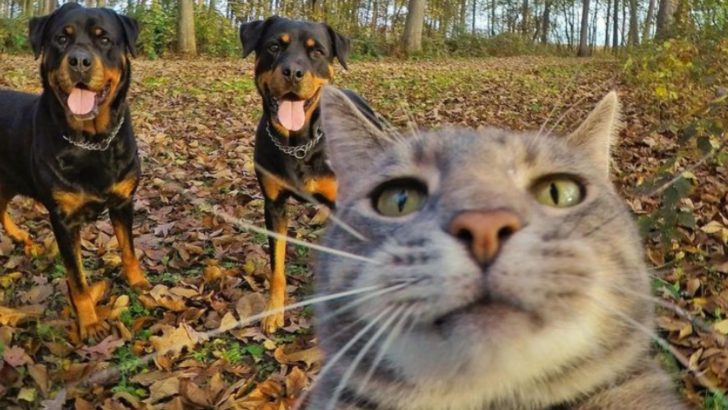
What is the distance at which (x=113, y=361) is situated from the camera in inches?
159

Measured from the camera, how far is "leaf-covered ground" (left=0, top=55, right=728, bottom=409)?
11.5ft

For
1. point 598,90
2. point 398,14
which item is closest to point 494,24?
point 398,14

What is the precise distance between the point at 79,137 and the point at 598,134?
352 centimetres

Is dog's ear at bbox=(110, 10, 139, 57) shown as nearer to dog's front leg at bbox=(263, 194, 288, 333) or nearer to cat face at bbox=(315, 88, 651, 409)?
dog's front leg at bbox=(263, 194, 288, 333)

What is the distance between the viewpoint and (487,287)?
1.34 meters

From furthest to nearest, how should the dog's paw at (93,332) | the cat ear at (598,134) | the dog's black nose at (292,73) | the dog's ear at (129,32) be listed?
the dog's ear at (129,32) < the dog's black nose at (292,73) < the dog's paw at (93,332) < the cat ear at (598,134)

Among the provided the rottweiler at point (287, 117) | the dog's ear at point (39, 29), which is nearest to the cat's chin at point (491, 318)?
the rottweiler at point (287, 117)

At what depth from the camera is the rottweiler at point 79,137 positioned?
4.43m

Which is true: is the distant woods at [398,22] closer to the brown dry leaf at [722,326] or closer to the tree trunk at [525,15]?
the tree trunk at [525,15]

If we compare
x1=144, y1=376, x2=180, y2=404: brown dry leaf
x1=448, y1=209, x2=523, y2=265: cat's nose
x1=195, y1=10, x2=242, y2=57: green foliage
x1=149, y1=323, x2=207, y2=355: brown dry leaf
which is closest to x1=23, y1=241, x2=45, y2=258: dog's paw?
x1=149, y1=323, x2=207, y2=355: brown dry leaf

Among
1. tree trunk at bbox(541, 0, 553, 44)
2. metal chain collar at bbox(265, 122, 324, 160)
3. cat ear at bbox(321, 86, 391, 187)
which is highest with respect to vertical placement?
tree trunk at bbox(541, 0, 553, 44)

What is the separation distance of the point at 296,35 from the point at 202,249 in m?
1.89

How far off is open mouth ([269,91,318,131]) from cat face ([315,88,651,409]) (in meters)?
2.91

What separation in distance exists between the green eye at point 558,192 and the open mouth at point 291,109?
3206 mm
